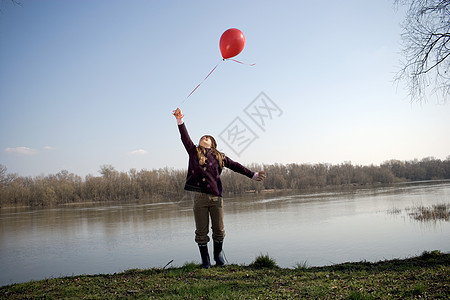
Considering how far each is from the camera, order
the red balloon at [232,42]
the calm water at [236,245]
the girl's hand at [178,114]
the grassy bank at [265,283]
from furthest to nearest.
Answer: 1. the calm water at [236,245]
2. the red balloon at [232,42]
3. the girl's hand at [178,114]
4. the grassy bank at [265,283]

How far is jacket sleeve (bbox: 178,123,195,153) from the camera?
450cm

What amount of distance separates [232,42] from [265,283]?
3.63m

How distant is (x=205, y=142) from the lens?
4820mm

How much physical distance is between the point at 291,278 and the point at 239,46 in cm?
359

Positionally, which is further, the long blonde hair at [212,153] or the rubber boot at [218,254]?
the rubber boot at [218,254]

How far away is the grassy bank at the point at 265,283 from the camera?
309cm

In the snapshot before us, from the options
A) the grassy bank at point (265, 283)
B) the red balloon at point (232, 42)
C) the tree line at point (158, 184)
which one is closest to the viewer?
the grassy bank at point (265, 283)

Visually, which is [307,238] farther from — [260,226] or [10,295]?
[10,295]

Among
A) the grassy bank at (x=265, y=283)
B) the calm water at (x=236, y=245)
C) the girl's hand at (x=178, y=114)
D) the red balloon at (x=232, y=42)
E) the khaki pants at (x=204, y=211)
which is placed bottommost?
the calm water at (x=236, y=245)

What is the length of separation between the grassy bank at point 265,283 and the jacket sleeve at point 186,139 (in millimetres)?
1723

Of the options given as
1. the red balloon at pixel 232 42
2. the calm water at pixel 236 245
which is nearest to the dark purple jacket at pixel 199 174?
the red balloon at pixel 232 42

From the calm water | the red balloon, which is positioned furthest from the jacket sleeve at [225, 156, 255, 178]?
the calm water

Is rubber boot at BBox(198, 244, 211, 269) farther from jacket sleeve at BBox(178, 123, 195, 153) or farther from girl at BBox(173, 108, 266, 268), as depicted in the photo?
jacket sleeve at BBox(178, 123, 195, 153)

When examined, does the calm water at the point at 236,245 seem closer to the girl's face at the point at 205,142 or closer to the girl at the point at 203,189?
the girl at the point at 203,189
